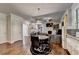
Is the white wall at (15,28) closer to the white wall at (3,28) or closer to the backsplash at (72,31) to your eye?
the white wall at (3,28)

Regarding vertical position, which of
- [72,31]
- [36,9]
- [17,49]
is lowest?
[17,49]

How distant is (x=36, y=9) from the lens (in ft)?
7.27

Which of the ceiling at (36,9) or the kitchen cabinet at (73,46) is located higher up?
the ceiling at (36,9)

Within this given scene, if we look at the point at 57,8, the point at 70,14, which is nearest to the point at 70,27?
the point at 70,14

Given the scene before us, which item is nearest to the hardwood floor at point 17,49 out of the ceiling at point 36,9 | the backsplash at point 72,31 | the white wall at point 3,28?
the white wall at point 3,28

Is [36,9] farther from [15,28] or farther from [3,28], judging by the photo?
[3,28]

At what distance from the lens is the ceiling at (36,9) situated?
7.06 feet

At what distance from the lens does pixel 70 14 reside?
216 centimetres

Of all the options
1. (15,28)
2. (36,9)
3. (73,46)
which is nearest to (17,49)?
(15,28)

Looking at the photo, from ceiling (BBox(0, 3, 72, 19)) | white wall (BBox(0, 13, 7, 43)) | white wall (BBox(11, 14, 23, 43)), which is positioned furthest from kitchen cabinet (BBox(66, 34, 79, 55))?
white wall (BBox(0, 13, 7, 43))

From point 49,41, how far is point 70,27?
492 mm

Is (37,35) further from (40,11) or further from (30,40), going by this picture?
(40,11)

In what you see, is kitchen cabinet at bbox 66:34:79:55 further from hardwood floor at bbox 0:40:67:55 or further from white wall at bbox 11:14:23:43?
white wall at bbox 11:14:23:43

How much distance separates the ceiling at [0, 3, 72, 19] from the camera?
84.7 inches
